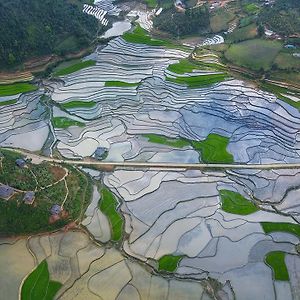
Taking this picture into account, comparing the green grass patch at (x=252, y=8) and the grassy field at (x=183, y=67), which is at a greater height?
the green grass patch at (x=252, y=8)

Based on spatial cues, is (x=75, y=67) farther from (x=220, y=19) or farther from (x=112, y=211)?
(x=112, y=211)

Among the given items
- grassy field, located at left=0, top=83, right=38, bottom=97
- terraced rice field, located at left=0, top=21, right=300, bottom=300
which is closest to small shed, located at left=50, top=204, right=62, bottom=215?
terraced rice field, located at left=0, top=21, right=300, bottom=300

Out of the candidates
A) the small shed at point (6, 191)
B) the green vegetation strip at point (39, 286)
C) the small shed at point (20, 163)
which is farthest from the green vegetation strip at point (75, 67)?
the green vegetation strip at point (39, 286)

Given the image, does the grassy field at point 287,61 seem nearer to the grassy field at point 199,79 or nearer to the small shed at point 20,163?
the grassy field at point 199,79

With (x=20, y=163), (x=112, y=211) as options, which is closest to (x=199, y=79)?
(x=112, y=211)

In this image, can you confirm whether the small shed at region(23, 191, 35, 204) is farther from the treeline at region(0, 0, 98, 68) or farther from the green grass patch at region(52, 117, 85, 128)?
the treeline at region(0, 0, 98, 68)

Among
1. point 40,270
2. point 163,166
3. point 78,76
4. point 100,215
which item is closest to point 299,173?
point 163,166
